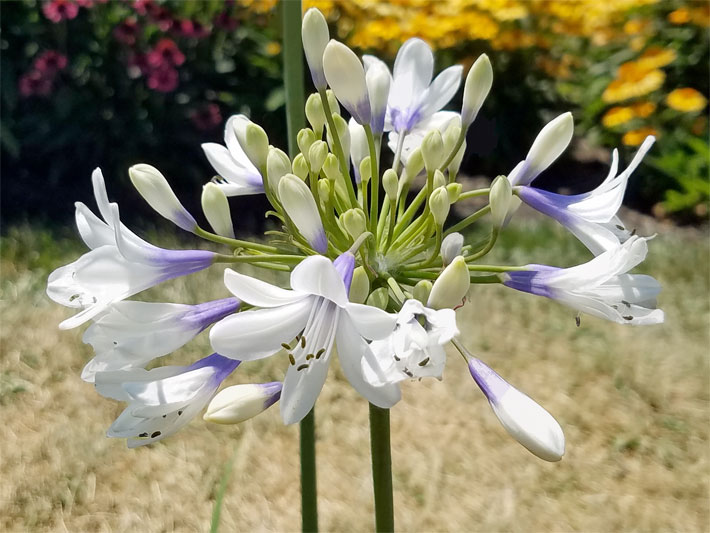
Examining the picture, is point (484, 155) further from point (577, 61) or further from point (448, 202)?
point (448, 202)

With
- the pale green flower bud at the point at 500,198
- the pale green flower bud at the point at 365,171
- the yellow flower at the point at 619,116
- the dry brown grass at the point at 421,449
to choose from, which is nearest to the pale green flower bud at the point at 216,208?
the pale green flower bud at the point at 365,171

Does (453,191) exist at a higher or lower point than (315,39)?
lower

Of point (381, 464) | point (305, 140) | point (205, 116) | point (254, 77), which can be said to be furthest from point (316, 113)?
point (254, 77)

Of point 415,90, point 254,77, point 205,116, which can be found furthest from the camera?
point 254,77

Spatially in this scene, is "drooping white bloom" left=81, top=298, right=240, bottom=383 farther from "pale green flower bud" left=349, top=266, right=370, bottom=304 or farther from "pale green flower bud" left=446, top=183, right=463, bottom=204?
"pale green flower bud" left=446, top=183, right=463, bottom=204

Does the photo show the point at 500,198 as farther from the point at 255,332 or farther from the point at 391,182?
the point at 255,332
